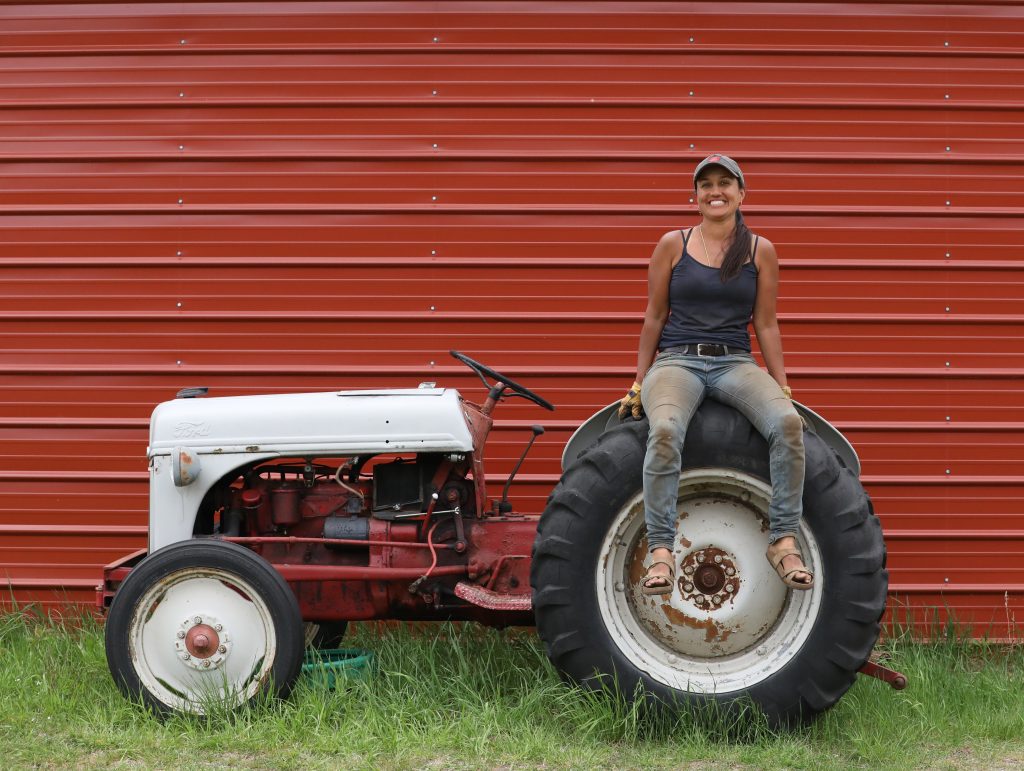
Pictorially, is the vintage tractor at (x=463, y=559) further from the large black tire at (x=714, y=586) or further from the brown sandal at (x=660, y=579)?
the brown sandal at (x=660, y=579)

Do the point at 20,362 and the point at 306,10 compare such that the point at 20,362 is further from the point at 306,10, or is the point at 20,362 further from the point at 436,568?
the point at 436,568

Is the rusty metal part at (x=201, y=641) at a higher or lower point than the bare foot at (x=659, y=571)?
lower

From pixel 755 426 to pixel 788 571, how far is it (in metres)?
0.50

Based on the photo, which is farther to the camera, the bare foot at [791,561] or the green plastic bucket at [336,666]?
the green plastic bucket at [336,666]

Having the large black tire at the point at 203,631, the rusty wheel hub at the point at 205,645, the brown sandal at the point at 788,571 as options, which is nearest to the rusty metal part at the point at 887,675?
the brown sandal at the point at 788,571

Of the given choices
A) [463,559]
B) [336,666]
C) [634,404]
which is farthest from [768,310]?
[336,666]

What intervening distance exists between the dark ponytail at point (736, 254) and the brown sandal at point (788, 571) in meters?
0.99

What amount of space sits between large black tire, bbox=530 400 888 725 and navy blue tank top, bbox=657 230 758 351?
0.30 m

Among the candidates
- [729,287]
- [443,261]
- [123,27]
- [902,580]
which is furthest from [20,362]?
[902,580]

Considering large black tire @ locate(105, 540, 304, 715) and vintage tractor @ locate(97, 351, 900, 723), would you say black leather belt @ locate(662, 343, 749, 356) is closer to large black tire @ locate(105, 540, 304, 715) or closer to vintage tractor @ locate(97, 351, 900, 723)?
vintage tractor @ locate(97, 351, 900, 723)

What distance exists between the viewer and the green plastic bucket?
3773 millimetres

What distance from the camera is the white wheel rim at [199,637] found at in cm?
362

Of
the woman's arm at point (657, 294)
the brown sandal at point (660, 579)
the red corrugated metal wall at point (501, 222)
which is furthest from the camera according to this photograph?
the red corrugated metal wall at point (501, 222)

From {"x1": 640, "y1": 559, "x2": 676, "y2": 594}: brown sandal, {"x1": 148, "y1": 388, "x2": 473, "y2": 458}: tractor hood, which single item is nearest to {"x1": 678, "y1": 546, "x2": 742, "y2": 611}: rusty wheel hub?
{"x1": 640, "y1": 559, "x2": 676, "y2": 594}: brown sandal
